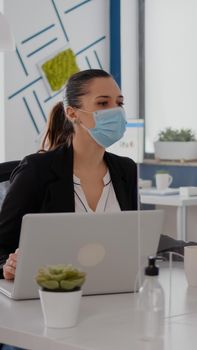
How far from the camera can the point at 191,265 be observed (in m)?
2.14

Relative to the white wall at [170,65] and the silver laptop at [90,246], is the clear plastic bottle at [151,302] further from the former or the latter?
the white wall at [170,65]

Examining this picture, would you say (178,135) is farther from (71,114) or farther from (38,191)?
(38,191)

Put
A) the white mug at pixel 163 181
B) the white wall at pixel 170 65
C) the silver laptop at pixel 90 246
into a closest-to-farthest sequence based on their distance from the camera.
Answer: the silver laptop at pixel 90 246 → the white mug at pixel 163 181 → the white wall at pixel 170 65

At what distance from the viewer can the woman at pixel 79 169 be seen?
239 cm

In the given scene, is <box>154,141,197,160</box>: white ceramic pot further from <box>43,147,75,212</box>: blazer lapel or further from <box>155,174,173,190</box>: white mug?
<box>43,147,75,212</box>: blazer lapel

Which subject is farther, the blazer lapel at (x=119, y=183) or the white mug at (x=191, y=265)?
the blazer lapel at (x=119, y=183)

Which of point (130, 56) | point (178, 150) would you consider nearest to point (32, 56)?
point (130, 56)

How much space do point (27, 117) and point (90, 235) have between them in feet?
11.4

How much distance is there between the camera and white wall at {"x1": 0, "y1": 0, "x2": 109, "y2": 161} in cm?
521

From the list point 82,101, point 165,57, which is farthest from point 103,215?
point 165,57

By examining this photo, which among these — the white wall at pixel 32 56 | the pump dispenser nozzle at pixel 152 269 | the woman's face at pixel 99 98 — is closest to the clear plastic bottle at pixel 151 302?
the pump dispenser nozzle at pixel 152 269

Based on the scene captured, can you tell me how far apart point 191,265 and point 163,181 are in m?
3.22

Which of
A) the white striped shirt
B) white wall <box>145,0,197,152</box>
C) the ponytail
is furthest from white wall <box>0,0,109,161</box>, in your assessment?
the white striped shirt

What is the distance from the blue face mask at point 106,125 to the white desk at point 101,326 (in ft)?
2.25
